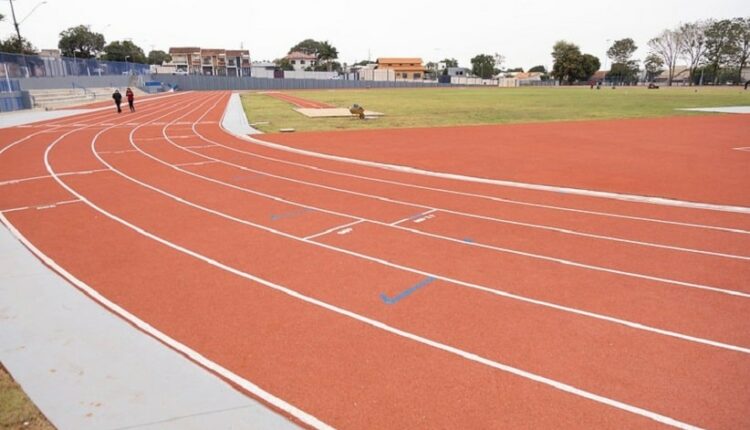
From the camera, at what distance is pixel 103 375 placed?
4168mm

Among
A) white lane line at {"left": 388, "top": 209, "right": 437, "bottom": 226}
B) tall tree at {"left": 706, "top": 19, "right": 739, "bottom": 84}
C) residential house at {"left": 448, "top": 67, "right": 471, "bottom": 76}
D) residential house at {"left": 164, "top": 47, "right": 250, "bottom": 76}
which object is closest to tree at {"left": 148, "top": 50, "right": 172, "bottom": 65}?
residential house at {"left": 164, "top": 47, "right": 250, "bottom": 76}

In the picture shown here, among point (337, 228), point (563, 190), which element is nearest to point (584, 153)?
point (563, 190)

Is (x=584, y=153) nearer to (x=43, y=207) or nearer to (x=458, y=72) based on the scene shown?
(x=43, y=207)

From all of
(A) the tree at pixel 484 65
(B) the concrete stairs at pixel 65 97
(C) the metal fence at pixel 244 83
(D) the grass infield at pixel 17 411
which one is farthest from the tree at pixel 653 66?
(D) the grass infield at pixel 17 411

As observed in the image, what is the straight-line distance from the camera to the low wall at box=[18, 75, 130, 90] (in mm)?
39500

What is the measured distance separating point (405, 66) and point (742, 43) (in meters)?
79.0

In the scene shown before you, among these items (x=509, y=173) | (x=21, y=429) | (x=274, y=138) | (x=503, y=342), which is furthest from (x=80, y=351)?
(x=274, y=138)

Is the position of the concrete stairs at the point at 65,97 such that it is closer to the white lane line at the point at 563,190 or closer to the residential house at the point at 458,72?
the white lane line at the point at 563,190

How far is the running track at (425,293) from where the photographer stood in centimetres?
392

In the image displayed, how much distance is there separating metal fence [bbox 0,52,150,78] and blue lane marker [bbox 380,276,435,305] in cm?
3823

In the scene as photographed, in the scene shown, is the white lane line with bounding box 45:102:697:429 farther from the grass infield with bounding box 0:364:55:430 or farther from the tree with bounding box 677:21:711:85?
the tree with bounding box 677:21:711:85

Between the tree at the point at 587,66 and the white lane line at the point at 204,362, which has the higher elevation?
the tree at the point at 587,66

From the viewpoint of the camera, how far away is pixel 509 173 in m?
12.7

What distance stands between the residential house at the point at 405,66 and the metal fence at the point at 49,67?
273 ft
